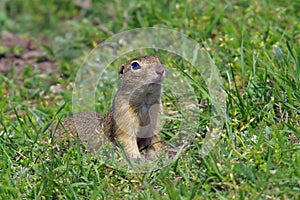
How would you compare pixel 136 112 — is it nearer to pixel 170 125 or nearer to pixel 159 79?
pixel 159 79

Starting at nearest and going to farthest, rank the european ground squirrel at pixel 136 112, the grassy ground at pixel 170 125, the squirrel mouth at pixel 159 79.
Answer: the grassy ground at pixel 170 125 < the squirrel mouth at pixel 159 79 < the european ground squirrel at pixel 136 112

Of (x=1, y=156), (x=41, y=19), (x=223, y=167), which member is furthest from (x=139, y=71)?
(x=41, y=19)

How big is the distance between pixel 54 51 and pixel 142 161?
310 centimetres

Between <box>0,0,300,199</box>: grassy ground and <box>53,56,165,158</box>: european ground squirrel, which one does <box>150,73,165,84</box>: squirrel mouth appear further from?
<box>0,0,300,199</box>: grassy ground

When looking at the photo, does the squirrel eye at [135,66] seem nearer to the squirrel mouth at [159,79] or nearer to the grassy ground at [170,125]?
the squirrel mouth at [159,79]

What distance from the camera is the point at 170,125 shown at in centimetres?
536

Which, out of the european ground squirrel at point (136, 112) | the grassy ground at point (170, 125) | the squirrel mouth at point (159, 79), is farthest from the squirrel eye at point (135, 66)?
the grassy ground at point (170, 125)

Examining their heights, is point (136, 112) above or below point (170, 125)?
above

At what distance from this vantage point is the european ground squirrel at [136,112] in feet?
15.4

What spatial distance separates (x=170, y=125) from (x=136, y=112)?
558 millimetres

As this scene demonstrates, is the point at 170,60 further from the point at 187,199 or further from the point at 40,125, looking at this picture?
the point at 187,199

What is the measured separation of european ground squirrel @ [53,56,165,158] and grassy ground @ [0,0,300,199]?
0.24 meters

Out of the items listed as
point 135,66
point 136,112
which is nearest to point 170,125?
point 136,112

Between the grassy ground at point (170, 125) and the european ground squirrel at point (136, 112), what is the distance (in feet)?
0.80
